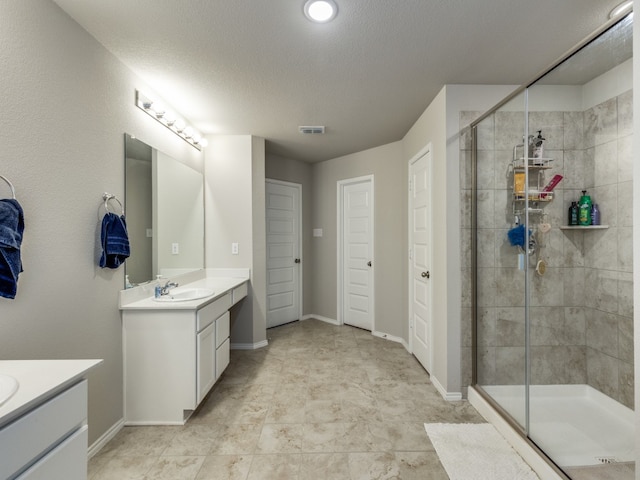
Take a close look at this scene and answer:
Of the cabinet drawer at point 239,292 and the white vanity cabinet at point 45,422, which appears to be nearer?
the white vanity cabinet at point 45,422

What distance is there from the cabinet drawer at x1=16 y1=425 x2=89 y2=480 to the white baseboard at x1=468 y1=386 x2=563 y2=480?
206cm

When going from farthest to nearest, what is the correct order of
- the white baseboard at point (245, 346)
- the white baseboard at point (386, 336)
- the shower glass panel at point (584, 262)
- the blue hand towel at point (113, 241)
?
the white baseboard at point (386, 336), the white baseboard at point (245, 346), the shower glass panel at point (584, 262), the blue hand towel at point (113, 241)

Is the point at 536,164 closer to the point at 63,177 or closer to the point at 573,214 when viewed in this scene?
the point at 573,214

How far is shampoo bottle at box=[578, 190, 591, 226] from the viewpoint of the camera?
2107 mm

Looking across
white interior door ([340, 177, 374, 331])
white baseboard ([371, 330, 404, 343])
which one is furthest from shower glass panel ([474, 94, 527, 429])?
white interior door ([340, 177, 374, 331])

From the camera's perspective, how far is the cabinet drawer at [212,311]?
2.06 m

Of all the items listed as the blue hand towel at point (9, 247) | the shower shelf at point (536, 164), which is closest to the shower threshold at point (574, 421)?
the shower shelf at point (536, 164)

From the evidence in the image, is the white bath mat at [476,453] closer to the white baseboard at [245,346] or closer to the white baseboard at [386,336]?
the white baseboard at [386,336]

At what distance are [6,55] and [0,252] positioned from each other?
0.86 meters

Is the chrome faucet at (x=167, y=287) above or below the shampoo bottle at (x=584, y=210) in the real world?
below

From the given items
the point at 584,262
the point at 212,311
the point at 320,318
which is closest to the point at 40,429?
the point at 212,311

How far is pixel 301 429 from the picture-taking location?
6.40 feet

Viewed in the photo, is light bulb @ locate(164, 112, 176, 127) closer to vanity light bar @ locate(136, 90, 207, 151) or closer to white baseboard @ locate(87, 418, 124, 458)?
vanity light bar @ locate(136, 90, 207, 151)

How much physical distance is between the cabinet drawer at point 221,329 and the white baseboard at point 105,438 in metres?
0.76
